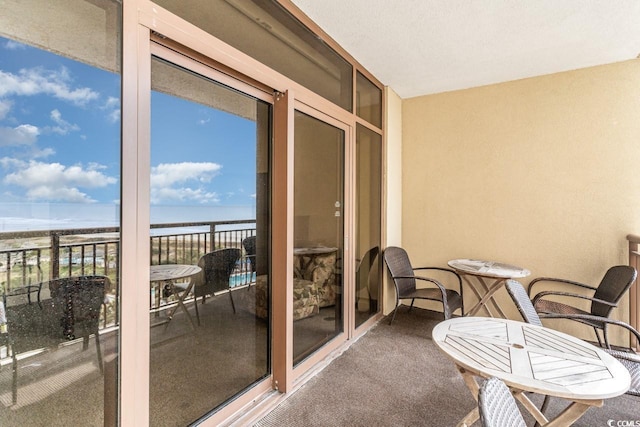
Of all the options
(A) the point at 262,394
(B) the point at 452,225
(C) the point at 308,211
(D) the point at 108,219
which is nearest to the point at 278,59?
(C) the point at 308,211

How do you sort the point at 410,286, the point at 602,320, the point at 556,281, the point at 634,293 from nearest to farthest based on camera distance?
the point at 602,320, the point at 634,293, the point at 556,281, the point at 410,286

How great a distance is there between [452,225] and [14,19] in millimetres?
4242

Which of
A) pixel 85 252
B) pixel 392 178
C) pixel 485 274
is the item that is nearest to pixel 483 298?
pixel 485 274

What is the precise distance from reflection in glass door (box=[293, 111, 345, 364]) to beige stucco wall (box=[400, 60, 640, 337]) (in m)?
1.71

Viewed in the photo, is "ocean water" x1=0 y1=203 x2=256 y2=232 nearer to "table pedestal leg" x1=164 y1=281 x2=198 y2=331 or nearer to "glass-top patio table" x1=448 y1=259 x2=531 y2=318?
"table pedestal leg" x1=164 y1=281 x2=198 y2=331

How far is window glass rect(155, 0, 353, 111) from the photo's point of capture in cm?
175

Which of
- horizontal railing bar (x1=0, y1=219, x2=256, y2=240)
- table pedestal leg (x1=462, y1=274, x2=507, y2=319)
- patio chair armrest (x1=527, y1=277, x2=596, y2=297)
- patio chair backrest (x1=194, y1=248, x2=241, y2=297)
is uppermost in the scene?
horizontal railing bar (x1=0, y1=219, x2=256, y2=240)

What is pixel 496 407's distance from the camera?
1035 mm

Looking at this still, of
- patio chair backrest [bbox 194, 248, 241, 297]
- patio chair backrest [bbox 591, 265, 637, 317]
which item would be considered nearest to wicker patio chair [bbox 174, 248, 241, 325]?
patio chair backrest [bbox 194, 248, 241, 297]

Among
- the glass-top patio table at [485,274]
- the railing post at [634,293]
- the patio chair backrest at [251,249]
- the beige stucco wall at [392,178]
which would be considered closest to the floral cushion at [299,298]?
the patio chair backrest at [251,249]

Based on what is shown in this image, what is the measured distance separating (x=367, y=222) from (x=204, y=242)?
2.33 m

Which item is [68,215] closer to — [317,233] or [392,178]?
[317,233]

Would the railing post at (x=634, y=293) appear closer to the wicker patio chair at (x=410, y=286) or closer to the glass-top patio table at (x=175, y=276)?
the wicker patio chair at (x=410, y=286)

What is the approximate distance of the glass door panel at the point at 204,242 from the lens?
1585mm
